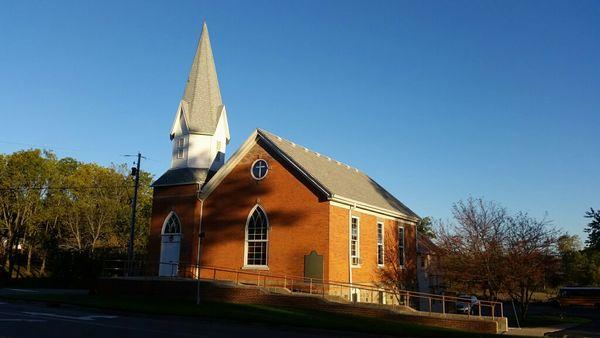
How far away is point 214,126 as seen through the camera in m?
32.6

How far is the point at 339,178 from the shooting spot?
101ft

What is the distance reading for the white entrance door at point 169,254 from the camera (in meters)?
29.6

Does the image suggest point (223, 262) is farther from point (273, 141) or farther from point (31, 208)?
point (31, 208)

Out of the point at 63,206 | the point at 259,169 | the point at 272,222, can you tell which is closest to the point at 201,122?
the point at 259,169

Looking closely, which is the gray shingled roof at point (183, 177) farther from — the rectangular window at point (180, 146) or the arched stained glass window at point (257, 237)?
the arched stained glass window at point (257, 237)

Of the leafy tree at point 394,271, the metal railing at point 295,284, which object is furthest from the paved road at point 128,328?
the leafy tree at point 394,271

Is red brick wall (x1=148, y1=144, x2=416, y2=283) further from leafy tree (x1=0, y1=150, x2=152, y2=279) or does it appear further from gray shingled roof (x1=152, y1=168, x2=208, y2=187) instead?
leafy tree (x1=0, y1=150, x2=152, y2=279)

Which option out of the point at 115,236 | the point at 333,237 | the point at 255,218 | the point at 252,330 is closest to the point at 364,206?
the point at 333,237

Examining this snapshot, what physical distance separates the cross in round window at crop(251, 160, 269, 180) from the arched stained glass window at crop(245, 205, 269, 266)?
1.66 m

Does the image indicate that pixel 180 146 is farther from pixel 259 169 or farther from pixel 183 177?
pixel 259 169

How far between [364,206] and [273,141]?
603cm

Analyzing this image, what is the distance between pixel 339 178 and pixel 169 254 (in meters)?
10.5

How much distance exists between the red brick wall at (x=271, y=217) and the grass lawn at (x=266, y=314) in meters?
4.44

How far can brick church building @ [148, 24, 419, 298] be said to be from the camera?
26.1 metres
